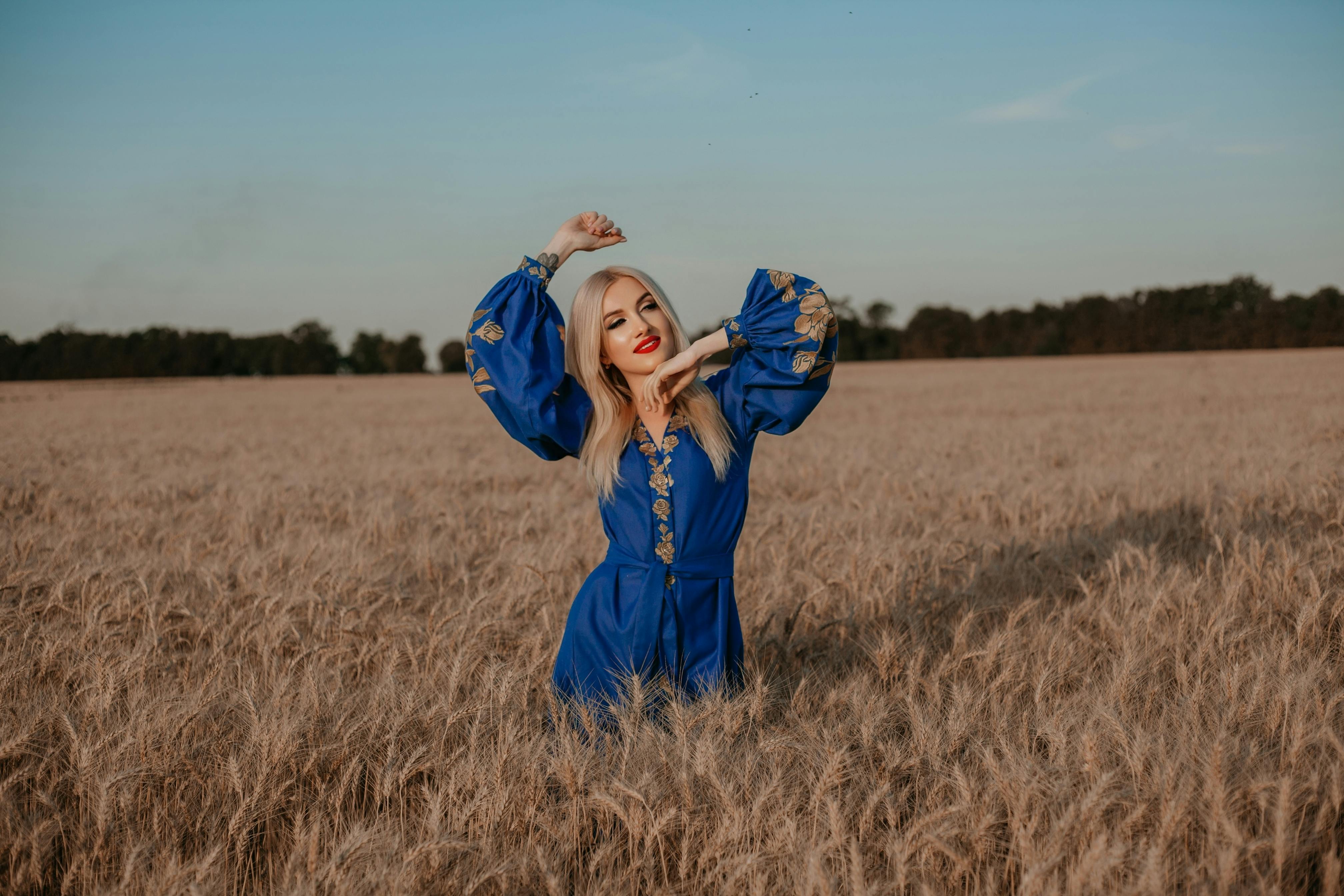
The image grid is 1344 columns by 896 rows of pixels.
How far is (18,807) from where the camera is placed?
1893 millimetres

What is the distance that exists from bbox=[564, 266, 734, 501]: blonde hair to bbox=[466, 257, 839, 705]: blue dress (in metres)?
0.03

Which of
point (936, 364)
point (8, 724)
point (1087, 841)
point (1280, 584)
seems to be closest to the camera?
point (1087, 841)

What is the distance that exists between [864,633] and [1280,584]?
1564 mm

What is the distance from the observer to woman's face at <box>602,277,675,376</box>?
228 cm

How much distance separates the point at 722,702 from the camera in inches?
83.2

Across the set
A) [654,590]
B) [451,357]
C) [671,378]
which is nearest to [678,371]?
[671,378]

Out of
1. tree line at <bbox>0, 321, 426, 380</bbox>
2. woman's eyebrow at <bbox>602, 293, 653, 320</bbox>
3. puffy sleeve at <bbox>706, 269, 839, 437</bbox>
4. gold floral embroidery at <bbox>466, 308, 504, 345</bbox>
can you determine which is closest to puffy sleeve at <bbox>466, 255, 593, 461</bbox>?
gold floral embroidery at <bbox>466, 308, 504, 345</bbox>

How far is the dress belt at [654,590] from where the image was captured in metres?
2.22

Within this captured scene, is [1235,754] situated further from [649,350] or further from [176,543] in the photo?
[176,543]

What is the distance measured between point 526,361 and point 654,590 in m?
0.66

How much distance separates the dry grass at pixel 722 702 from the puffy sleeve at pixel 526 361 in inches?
26.4

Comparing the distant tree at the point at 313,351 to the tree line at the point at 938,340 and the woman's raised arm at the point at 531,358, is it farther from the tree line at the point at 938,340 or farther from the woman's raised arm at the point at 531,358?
the woman's raised arm at the point at 531,358

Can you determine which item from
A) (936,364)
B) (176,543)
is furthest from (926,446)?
(936,364)

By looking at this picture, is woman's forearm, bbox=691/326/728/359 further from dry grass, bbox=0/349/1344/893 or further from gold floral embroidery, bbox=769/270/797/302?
dry grass, bbox=0/349/1344/893
